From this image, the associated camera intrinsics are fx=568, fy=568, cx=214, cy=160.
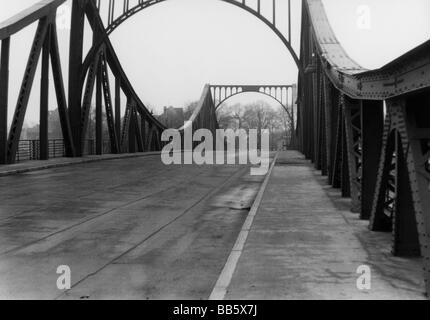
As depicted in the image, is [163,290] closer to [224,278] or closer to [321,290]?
[224,278]

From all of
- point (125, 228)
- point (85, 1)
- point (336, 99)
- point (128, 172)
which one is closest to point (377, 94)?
point (125, 228)

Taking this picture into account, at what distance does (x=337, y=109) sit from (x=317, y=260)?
8652 mm

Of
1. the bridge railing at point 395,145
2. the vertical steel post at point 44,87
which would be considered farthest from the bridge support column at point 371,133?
the vertical steel post at point 44,87

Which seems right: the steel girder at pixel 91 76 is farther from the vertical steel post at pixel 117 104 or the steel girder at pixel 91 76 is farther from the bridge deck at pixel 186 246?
the bridge deck at pixel 186 246

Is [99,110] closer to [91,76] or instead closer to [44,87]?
[91,76]

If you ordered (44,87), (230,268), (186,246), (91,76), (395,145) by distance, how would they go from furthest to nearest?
1. (91,76)
2. (44,87)
3. (186,246)
4. (395,145)
5. (230,268)

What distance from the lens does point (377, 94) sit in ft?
24.1

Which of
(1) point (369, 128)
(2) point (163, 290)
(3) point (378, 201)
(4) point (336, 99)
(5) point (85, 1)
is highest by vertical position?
(5) point (85, 1)

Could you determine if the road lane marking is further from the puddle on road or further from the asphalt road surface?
the puddle on road

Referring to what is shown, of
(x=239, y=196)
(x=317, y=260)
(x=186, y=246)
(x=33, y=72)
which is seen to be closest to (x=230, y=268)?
(x=317, y=260)

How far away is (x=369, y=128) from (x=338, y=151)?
166 inches

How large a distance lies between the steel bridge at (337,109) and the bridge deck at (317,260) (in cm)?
38

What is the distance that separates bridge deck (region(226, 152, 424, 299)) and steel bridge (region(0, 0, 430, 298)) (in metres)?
0.38

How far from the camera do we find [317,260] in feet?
22.1
